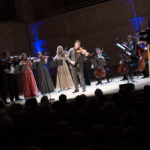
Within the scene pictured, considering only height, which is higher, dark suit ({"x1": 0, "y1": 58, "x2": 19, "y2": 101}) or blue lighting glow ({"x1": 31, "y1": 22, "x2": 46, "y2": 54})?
blue lighting glow ({"x1": 31, "y1": 22, "x2": 46, "y2": 54})

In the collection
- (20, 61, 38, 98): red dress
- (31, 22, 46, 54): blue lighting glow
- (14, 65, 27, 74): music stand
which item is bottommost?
(20, 61, 38, 98): red dress

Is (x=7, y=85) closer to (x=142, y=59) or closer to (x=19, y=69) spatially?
(x=19, y=69)

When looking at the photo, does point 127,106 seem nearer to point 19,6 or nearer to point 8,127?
point 8,127

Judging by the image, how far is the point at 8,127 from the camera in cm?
385

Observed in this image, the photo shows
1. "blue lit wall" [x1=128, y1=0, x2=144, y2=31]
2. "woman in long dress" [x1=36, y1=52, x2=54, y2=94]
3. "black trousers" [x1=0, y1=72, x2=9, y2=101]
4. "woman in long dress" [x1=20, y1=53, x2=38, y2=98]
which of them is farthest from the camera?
"blue lit wall" [x1=128, y1=0, x2=144, y2=31]

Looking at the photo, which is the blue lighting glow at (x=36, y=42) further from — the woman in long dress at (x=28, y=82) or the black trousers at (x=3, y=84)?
the black trousers at (x=3, y=84)

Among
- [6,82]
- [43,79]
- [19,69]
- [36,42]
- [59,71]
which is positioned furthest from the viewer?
[36,42]

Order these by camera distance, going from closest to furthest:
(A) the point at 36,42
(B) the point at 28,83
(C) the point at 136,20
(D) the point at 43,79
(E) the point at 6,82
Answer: (E) the point at 6,82 < (B) the point at 28,83 < (D) the point at 43,79 < (C) the point at 136,20 < (A) the point at 36,42

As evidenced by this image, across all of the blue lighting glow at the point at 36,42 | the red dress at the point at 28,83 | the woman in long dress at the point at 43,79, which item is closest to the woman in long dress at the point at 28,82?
the red dress at the point at 28,83

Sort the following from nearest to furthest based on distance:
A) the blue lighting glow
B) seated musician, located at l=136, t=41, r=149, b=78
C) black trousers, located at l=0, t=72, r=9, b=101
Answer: black trousers, located at l=0, t=72, r=9, b=101
seated musician, located at l=136, t=41, r=149, b=78
the blue lighting glow

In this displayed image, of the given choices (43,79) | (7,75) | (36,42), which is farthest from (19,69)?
(36,42)

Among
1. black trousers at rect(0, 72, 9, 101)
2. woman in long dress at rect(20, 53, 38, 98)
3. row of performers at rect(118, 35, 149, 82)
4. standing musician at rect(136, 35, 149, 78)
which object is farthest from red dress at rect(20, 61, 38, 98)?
standing musician at rect(136, 35, 149, 78)

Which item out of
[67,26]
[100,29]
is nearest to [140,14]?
[100,29]

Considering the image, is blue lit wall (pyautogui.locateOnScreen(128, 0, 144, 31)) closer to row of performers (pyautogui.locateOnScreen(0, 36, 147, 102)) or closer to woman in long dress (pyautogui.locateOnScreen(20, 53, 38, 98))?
row of performers (pyautogui.locateOnScreen(0, 36, 147, 102))
